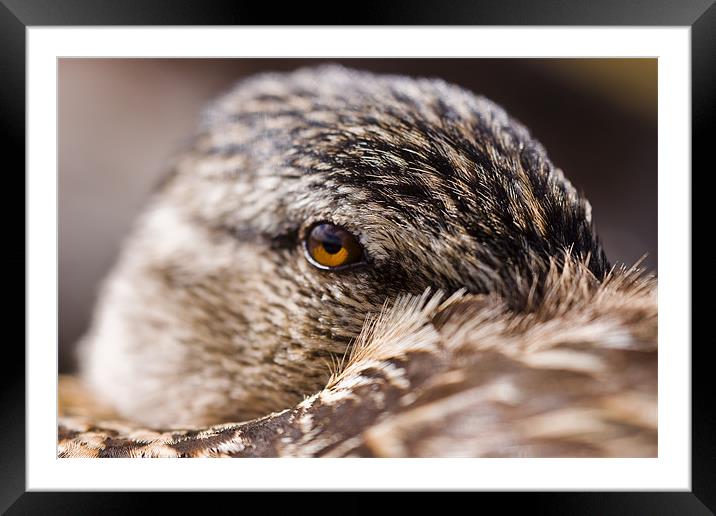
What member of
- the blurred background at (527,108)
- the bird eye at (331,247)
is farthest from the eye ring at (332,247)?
the blurred background at (527,108)

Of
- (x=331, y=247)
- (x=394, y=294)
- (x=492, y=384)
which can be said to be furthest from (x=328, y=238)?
(x=492, y=384)

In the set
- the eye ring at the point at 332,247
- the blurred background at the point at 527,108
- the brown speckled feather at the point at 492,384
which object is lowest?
the brown speckled feather at the point at 492,384

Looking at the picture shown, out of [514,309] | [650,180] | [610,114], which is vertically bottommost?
[514,309]

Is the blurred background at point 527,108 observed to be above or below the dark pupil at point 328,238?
above
